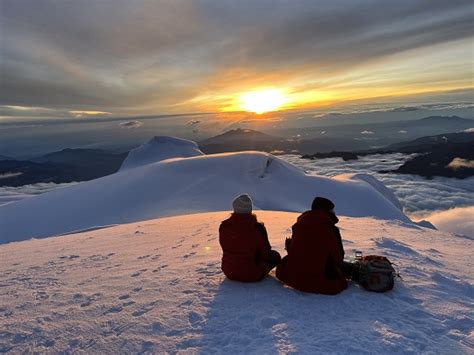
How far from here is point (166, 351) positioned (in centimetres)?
387

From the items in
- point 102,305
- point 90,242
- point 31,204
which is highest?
point 102,305

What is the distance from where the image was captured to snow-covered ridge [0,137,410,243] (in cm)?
2253

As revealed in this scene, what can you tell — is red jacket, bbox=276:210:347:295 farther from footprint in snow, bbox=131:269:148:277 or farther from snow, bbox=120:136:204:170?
snow, bbox=120:136:204:170

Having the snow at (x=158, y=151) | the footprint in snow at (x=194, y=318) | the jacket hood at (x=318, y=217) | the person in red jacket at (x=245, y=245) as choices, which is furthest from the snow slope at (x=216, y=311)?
the snow at (x=158, y=151)

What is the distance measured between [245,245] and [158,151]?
221 feet

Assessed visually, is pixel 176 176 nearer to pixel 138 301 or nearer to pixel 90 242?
pixel 90 242

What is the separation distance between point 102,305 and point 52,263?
3.95m

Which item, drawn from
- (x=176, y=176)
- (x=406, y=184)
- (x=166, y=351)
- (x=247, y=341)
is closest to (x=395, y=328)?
(x=247, y=341)

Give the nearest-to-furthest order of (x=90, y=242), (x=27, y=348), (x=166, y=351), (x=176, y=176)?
(x=166, y=351) < (x=27, y=348) < (x=90, y=242) < (x=176, y=176)

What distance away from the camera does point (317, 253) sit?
4816 mm

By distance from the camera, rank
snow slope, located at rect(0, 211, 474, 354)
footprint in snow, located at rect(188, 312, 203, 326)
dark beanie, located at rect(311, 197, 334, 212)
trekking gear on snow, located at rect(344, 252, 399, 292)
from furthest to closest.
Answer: trekking gear on snow, located at rect(344, 252, 399, 292)
dark beanie, located at rect(311, 197, 334, 212)
footprint in snow, located at rect(188, 312, 203, 326)
snow slope, located at rect(0, 211, 474, 354)

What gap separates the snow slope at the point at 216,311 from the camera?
3973 mm

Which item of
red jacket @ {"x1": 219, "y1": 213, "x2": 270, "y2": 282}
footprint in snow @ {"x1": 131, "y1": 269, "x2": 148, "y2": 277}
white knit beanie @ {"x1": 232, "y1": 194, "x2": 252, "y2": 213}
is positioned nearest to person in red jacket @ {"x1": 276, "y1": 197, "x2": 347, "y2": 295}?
red jacket @ {"x1": 219, "y1": 213, "x2": 270, "y2": 282}

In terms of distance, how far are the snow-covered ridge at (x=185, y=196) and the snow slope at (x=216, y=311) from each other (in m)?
13.8
